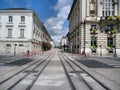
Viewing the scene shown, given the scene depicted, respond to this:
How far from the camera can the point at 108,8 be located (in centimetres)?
4362

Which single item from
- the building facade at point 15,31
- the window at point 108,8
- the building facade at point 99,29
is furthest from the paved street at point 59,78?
the building facade at point 15,31

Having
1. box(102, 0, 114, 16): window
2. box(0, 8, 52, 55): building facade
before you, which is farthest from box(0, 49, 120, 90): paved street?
box(0, 8, 52, 55): building facade

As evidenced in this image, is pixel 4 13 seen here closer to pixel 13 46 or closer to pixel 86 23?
pixel 13 46

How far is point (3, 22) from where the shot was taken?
45.9 meters

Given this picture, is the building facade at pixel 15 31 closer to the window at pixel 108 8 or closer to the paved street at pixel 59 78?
the window at pixel 108 8

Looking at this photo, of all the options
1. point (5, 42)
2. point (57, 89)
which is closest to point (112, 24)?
point (5, 42)

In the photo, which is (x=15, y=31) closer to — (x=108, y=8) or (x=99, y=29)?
(x=99, y=29)

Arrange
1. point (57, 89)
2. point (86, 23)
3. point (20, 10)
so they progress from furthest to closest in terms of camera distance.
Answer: point (20, 10) → point (86, 23) → point (57, 89)

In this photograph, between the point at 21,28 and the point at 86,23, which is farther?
the point at 21,28

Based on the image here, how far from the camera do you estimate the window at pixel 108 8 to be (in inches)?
1712

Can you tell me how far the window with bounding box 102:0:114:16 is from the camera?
Answer: 143 ft

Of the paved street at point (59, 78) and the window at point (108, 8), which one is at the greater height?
the window at point (108, 8)

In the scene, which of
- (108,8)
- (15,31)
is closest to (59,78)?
(108,8)

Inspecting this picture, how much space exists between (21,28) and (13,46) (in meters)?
4.81
